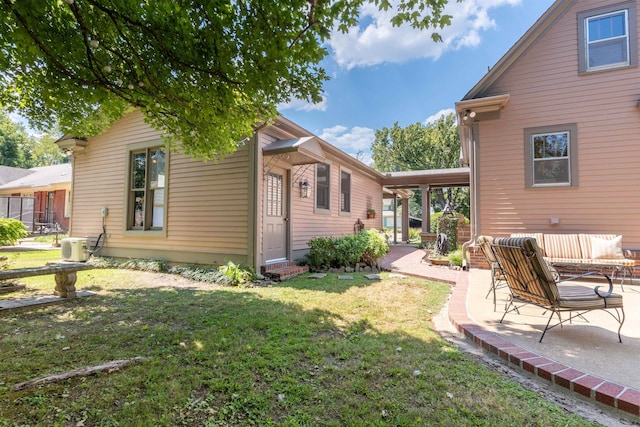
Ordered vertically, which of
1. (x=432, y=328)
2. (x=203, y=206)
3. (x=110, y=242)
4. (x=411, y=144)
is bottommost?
(x=432, y=328)

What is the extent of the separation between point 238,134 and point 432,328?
4087mm

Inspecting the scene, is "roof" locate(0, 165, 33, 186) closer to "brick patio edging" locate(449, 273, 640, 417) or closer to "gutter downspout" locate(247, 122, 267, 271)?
"gutter downspout" locate(247, 122, 267, 271)

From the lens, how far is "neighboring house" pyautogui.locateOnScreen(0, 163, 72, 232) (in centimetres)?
1688

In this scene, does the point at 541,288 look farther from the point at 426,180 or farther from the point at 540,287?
the point at 426,180

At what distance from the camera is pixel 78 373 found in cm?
246

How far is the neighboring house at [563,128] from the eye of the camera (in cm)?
629

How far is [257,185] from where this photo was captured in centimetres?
662

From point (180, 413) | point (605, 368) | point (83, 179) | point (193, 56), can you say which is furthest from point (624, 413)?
point (83, 179)

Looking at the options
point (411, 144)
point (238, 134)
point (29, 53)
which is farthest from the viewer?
point (411, 144)

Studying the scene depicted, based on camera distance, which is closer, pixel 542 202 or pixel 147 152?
pixel 542 202

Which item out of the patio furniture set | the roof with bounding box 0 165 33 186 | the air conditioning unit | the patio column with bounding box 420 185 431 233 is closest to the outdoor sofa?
the patio furniture set

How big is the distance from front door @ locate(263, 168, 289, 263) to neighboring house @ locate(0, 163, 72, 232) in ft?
48.8

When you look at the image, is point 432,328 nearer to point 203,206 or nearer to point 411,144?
point 203,206

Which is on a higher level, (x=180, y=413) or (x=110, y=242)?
(x=110, y=242)
